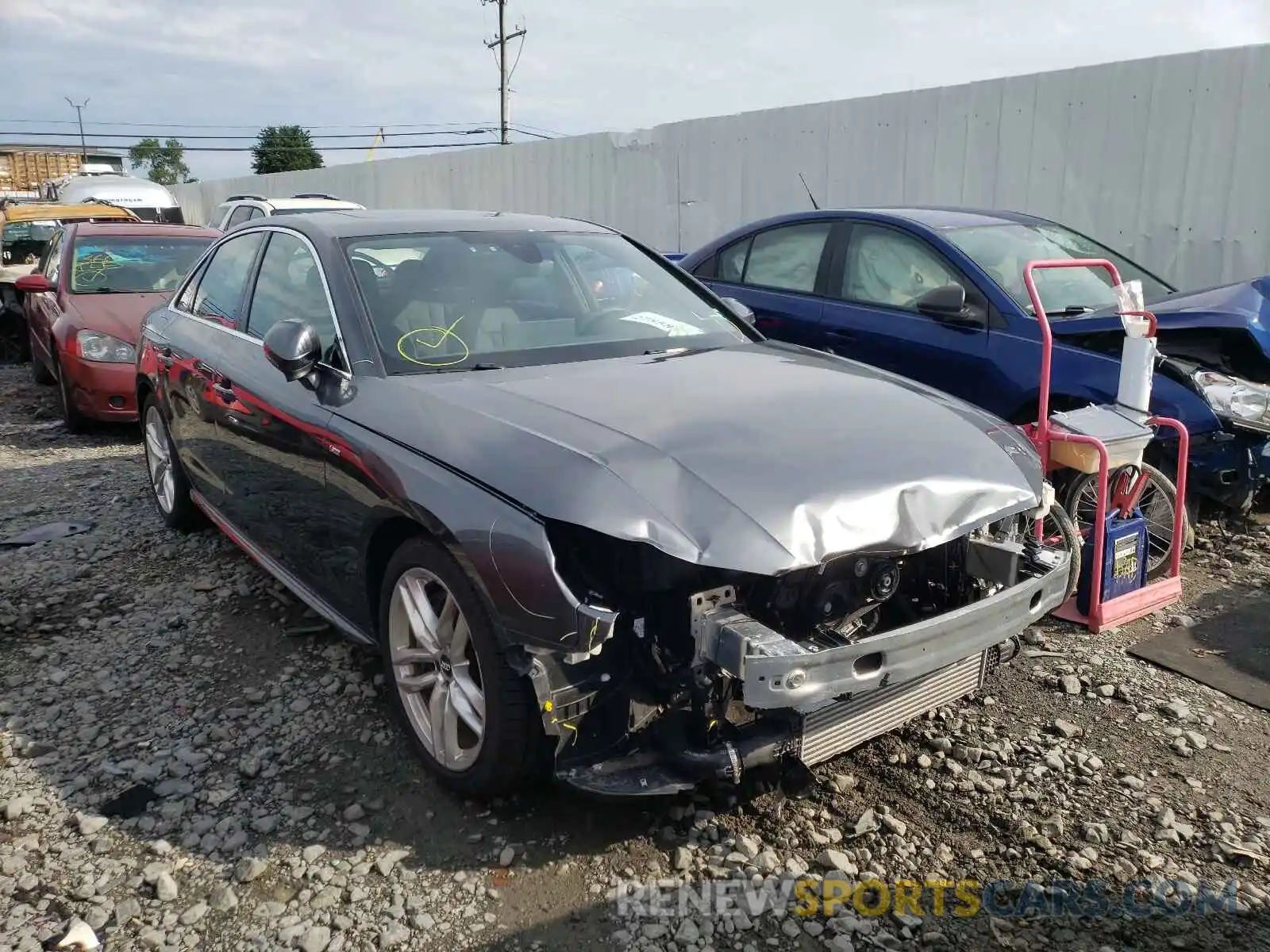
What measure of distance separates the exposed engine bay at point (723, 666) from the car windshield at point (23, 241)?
661 inches

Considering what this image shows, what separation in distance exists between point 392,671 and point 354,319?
1.17 metres

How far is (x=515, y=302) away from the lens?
362 centimetres

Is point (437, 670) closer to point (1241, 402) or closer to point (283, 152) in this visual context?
point (1241, 402)

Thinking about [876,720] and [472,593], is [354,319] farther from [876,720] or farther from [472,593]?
[876,720]

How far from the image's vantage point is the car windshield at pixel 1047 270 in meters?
5.31

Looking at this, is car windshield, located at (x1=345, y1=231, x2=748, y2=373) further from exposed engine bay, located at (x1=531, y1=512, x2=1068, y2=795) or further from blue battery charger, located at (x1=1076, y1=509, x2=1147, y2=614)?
blue battery charger, located at (x1=1076, y1=509, x2=1147, y2=614)

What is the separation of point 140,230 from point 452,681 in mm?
7730

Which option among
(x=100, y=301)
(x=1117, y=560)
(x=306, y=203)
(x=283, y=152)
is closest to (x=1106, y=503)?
(x=1117, y=560)

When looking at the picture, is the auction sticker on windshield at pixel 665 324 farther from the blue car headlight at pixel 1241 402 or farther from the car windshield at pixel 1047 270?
the blue car headlight at pixel 1241 402

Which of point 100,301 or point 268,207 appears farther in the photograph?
point 268,207

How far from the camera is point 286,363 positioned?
3.25m

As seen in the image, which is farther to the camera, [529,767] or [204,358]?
[204,358]

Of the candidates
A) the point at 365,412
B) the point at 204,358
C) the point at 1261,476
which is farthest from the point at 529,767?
the point at 1261,476

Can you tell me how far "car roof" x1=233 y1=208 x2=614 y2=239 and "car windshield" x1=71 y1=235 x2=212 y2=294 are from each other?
4.69m
